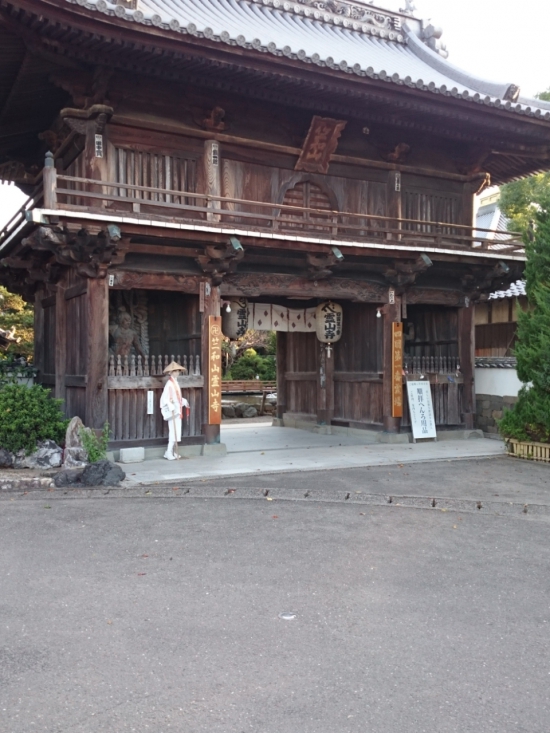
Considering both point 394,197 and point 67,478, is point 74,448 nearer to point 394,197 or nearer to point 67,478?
point 67,478

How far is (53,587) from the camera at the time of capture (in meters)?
5.52

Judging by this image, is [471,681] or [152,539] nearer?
[471,681]

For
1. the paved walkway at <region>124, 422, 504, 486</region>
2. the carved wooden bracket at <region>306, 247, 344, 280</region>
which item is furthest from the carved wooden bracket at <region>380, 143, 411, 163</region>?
the paved walkway at <region>124, 422, 504, 486</region>

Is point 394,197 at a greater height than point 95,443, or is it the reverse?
point 394,197

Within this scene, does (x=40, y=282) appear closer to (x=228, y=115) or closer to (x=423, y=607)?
(x=228, y=115)

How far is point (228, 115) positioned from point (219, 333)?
13.7 ft

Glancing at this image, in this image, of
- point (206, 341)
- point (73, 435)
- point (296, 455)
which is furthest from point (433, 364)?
point (73, 435)

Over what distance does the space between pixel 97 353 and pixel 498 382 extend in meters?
9.35

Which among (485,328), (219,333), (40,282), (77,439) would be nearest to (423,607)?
(77,439)

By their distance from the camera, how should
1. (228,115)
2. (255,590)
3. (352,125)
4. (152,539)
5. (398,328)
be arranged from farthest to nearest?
(398,328), (352,125), (228,115), (152,539), (255,590)

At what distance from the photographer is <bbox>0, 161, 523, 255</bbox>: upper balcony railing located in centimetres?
1090

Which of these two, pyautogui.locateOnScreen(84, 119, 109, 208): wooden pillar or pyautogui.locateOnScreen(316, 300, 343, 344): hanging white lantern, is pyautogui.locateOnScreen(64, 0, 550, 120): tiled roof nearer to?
pyautogui.locateOnScreen(84, 119, 109, 208): wooden pillar

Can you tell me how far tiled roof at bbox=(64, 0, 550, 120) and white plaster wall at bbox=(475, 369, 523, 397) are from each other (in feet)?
18.3

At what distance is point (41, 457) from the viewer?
10734mm
